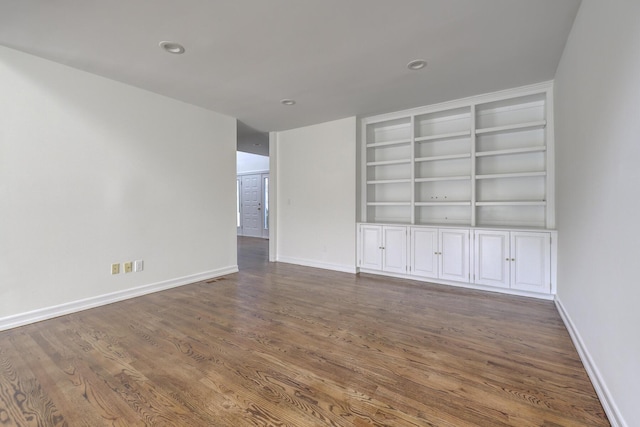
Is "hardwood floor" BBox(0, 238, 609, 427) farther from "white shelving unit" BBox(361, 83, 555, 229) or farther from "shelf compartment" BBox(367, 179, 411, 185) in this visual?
"shelf compartment" BBox(367, 179, 411, 185)

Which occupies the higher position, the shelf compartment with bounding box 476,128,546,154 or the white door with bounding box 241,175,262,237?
the shelf compartment with bounding box 476,128,546,154

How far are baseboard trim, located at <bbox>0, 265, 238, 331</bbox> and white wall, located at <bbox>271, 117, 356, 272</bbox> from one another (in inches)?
63.5

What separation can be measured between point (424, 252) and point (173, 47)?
12.2 ft

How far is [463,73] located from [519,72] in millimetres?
576

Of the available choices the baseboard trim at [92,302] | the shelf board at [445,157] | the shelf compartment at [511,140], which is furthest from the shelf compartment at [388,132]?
the baseboard trim at [92,302]

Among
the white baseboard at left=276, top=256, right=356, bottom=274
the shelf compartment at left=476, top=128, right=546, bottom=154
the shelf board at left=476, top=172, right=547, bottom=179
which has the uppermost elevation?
the shelf compartment at left=476, top=128, right=546, bottom=154

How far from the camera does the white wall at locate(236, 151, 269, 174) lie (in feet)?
30.3

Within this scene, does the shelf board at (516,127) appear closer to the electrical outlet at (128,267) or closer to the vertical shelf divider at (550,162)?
the vertical shelf divider at (550,162)

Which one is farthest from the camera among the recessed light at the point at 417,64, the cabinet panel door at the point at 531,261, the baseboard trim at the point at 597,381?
the cabinet panel door at the point at 531,261

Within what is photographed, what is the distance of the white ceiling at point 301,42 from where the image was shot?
2.09m

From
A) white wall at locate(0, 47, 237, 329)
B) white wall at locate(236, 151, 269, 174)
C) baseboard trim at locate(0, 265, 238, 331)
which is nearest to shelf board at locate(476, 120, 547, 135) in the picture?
white wall at locate(0, 47, 237, 329)

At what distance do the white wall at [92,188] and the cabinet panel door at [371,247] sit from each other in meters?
2.26

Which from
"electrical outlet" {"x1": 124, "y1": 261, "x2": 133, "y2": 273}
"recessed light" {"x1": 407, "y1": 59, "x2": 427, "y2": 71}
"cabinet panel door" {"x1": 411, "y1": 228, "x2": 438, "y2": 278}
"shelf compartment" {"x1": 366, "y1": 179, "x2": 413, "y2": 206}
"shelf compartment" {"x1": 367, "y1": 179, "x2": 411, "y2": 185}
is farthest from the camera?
"shelf compartment" {"x1": 366, "y1": 179, "x2": 413, "y2": 206}

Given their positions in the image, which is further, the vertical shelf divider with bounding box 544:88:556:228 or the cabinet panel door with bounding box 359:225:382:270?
the cabinet panel door with bounding box 359:225:382:270
